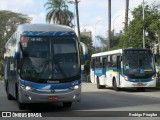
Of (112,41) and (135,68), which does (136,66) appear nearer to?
(135,68)

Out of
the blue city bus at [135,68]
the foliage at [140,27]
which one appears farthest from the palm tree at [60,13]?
the blue city bus at [135,68]

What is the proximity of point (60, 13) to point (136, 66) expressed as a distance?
46676mm

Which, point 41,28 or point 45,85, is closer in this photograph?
point 45,85

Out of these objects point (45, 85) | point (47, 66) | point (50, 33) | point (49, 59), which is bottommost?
point (45, 85)

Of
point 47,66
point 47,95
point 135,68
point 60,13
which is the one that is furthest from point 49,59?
point 60,13

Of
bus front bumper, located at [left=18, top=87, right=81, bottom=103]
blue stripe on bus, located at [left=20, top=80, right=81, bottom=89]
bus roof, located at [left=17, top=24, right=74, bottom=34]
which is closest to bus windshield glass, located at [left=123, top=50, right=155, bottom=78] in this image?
bus roof, located at [left=17, top=24, right=74, bottom=34]

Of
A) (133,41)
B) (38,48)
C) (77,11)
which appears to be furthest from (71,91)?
(77,11)

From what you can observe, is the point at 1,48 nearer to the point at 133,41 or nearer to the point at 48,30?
the point at 133,41

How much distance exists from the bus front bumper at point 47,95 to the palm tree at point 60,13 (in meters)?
59.1

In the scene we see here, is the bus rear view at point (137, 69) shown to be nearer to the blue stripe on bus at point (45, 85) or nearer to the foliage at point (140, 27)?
the foliage at point (140, 27)

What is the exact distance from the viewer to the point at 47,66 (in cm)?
1752

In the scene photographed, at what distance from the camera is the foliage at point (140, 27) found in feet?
139

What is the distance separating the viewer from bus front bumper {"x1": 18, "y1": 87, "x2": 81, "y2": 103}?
17.2 m

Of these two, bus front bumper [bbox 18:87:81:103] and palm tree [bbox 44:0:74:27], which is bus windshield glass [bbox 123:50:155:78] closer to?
bus front bumper [bbox 18:87:81:103]
